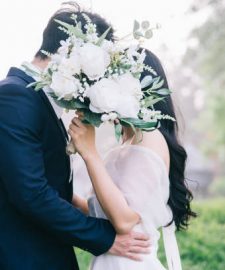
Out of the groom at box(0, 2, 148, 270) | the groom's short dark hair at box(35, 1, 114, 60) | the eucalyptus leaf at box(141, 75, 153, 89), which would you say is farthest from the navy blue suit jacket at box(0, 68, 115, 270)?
the eucalyptus leaf at box(141, 75, 153, 89)

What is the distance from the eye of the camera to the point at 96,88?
2.63 metres

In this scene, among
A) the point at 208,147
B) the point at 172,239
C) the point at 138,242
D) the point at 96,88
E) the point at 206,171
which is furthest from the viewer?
the point at 206,171

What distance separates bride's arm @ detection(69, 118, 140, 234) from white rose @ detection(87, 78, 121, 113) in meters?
0.21

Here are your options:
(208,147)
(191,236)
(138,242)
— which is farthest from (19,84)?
(208,147)

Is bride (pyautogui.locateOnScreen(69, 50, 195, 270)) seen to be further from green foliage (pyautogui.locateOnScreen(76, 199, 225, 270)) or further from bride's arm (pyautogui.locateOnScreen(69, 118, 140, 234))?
green foliage (pyautogui.locateOnScreen(76, 199, 225, 270))

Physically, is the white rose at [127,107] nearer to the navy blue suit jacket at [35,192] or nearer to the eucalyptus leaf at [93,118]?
the eucalyptus leaf at [93,118]

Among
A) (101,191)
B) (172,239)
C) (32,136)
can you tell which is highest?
(32,136)

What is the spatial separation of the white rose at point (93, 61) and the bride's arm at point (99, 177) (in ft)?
0.87

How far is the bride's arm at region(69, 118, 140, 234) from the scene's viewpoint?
2832 millimetres

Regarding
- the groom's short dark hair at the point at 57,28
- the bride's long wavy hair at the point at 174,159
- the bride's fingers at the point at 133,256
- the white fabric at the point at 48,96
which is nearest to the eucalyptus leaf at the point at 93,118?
the white fabric at the point at 48,96

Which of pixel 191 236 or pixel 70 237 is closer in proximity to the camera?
pixel 70 237

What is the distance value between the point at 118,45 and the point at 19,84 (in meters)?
0.48

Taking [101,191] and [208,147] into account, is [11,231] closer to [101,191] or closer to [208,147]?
[101,191]

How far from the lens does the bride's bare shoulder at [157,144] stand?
3002mm
